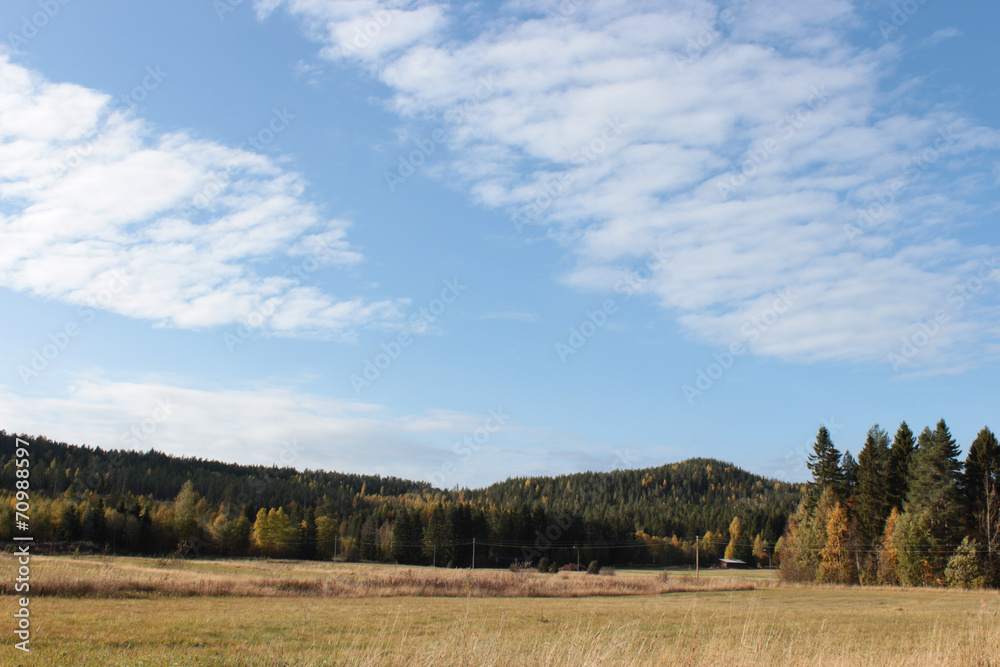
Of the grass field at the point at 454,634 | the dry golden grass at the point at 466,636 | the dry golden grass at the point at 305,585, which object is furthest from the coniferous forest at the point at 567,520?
the dry golden grass at the point at 466,636

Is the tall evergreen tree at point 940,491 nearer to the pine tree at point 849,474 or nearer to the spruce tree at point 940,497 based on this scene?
the spruce tree at point 940,497

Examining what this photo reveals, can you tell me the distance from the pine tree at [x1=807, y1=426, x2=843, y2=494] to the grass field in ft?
138

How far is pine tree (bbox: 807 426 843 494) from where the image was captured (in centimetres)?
7375

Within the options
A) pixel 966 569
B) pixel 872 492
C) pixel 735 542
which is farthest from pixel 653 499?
pixel 966 569

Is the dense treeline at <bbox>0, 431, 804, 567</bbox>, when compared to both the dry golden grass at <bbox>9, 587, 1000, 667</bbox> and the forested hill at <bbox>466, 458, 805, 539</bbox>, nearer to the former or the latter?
the forested hill at <bbox>466, 458, 805, 539</bbox>

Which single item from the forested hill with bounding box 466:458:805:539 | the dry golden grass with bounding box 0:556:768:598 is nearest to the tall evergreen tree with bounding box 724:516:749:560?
the forested hill with bounding box 466:458:805:539

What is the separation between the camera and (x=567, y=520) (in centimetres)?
11188

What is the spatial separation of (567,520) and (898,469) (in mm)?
57386

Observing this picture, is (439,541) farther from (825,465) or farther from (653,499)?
(653,499)

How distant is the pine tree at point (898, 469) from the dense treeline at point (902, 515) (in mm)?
93

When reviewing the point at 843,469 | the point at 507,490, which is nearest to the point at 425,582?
the point at 843,469

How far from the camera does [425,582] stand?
4288cm

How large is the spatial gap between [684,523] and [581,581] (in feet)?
313

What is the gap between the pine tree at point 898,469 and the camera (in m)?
66.6
